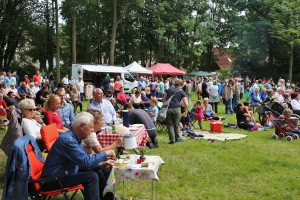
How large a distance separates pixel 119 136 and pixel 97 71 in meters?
18.5

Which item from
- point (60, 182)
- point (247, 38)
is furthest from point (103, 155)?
point (247, 38)

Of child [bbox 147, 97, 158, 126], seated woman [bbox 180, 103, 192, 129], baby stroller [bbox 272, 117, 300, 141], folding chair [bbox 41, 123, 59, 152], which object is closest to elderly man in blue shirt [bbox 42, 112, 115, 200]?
folding chair [bbox 41, 123, 59, 152]

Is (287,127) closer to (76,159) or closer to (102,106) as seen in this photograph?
(102,106)

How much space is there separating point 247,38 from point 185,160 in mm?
34334

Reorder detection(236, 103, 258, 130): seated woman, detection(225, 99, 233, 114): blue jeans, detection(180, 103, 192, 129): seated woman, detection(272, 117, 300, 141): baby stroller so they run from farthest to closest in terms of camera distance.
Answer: detection(225, 99, 233, 114): blue jeans
detection(236, 103, 258, 130): seated woman
detection(180, 103, 192, 129): seated woman
detection(272, 117, 300, 141): baby stroller

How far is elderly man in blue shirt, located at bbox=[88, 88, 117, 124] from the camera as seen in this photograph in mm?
7109

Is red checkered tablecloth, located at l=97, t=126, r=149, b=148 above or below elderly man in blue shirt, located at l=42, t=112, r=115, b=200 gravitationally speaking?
below

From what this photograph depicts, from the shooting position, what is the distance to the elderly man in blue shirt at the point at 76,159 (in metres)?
3.52

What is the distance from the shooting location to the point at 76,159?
3.52 m

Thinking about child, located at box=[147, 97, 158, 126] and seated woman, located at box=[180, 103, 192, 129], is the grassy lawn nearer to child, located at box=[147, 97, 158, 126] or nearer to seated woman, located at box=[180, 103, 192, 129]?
child, located at box=[147, 97, 158, 126]

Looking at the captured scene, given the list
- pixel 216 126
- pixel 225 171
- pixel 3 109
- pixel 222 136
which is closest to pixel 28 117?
pixel 225 171

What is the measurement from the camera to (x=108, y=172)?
4.31 metres

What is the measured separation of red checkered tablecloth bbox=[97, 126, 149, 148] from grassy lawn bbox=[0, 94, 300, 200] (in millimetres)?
518

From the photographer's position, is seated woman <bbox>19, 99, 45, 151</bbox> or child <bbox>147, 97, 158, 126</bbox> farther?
child <bbox>147, 97, 158, 126</bbox>
